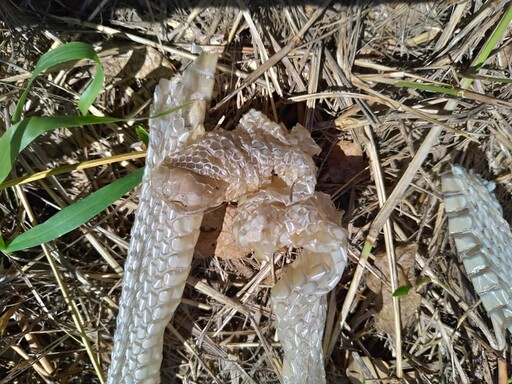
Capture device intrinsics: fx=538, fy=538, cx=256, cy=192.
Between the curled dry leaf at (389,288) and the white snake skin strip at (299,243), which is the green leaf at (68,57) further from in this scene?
the curled dry leaf at (389,288)

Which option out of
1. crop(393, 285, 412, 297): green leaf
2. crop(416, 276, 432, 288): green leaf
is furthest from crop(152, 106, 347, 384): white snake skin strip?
crop(416, 276, 432, 288): green leaf

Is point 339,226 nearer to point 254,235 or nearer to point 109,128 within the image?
point 254,235

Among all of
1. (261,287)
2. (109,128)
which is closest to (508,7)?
(261,287)

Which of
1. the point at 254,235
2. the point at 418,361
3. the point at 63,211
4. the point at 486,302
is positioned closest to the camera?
the point at 254,235

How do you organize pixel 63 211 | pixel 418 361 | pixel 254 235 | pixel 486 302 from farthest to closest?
pixel 418 361 < pixel 486 302 < pixel 63 211 < pixel 254 235

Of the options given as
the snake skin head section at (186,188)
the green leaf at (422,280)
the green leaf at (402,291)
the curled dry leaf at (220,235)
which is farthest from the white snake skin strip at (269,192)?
the green leaf at (422,280)
